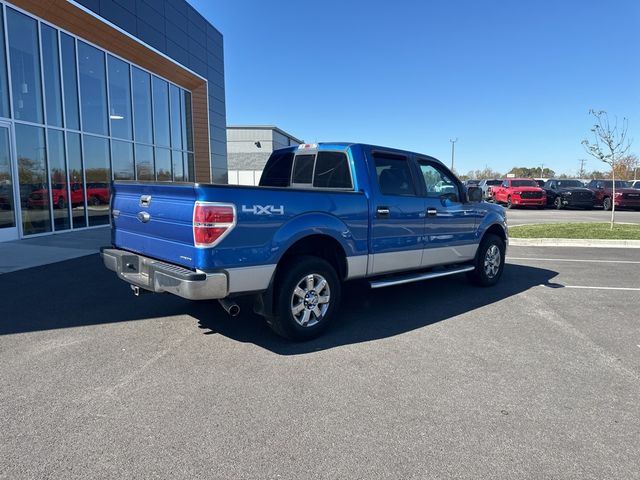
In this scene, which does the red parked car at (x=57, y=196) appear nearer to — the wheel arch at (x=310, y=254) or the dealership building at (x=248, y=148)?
the wheel arch at (x=310, y=254)

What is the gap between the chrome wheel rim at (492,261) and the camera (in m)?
7.06

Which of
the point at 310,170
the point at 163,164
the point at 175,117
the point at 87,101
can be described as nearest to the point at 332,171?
the point at 310,170

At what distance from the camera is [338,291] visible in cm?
480

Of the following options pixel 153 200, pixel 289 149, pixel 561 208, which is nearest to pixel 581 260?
pixel 289 149

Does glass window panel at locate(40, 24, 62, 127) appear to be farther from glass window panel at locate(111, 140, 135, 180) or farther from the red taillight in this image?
the red taillight

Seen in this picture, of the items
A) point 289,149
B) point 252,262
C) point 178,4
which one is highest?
point 178,4

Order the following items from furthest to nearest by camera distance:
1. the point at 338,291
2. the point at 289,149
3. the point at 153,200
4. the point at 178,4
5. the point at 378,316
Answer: the point at 178,4
the point at 289,149
the point at 378,316
the point at 338,291
the point at 153,200

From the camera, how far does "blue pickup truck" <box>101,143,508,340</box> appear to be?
3.85m

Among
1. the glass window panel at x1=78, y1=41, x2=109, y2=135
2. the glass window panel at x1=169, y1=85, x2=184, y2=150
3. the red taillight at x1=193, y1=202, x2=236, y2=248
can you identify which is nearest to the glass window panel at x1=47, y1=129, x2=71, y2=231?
the glass window panel at x1=78, y1=41, x2=109, y2=135

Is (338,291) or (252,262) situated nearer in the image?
(252,262)

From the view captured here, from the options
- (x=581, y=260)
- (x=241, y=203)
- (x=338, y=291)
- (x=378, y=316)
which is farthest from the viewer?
(x=581, y=260)

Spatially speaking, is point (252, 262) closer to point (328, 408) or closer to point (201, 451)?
point (328, 408)

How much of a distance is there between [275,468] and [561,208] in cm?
2866

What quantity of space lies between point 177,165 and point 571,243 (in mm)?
15925
